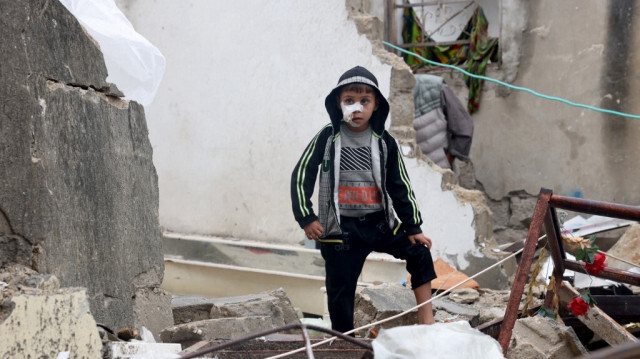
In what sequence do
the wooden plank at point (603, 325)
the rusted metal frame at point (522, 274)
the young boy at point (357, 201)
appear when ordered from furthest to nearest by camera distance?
the young boy at point (357, 201) < the wooden plank at point (603, 325) < the rusted metal frame at point (522, 274)

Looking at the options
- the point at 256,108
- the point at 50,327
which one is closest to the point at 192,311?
the point at 50,327

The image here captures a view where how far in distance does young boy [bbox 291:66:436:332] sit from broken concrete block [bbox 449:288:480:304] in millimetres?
1079

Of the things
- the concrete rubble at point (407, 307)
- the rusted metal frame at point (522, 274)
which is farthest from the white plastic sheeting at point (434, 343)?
the concrete rubble at point (407, 307)

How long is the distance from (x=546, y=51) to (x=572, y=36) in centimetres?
32

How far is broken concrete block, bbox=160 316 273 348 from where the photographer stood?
349 cm

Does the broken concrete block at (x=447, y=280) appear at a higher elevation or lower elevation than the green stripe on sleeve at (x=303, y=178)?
lower

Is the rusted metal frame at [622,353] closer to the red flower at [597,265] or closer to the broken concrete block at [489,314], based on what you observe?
the red flower at [597,265]

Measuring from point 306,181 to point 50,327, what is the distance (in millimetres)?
1684

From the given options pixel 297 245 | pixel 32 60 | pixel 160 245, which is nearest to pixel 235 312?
pixel 160 245

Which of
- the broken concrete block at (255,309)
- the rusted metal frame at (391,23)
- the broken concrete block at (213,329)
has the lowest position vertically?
the broken concrete block at (255,309)

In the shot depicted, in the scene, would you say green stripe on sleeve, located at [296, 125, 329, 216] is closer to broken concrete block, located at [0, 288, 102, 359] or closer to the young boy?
the young boy

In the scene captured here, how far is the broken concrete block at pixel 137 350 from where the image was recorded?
2.68 metres

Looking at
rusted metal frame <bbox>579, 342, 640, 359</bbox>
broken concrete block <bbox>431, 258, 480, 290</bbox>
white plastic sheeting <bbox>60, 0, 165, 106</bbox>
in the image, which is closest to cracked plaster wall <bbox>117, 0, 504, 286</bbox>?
broken concrete block <bbox>431, 258, 480, 290</bbox>

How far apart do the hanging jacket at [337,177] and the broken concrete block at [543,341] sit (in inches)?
29.2
